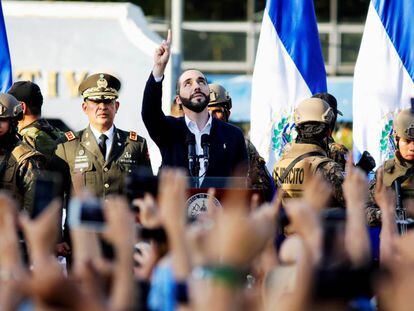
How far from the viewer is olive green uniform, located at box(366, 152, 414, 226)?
977cm

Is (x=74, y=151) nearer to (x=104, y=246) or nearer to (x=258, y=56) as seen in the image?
(x=104, y=246)

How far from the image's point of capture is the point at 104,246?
749 centimetres

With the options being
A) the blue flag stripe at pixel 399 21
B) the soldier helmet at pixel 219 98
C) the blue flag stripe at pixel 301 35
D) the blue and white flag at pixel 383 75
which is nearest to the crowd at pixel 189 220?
the soldier helmet at pixel 219 98

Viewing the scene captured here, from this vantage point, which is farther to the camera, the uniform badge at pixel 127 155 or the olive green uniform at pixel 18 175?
the uniform badge at pixel 127 155

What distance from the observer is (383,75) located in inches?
535

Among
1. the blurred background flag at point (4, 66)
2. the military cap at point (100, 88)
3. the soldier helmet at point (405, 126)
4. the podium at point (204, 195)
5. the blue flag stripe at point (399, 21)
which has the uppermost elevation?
the blue flag stripe at point (399, 21)

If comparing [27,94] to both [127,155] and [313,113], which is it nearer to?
[127,155]

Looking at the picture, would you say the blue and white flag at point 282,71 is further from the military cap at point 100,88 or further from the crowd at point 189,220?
the military cap at point 100,88

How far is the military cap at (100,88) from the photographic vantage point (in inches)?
399

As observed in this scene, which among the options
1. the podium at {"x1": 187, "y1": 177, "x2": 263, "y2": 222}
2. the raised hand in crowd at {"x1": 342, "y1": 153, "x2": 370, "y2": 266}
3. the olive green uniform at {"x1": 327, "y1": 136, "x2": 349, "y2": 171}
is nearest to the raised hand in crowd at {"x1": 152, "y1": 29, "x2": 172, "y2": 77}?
the podium at {"x1": 187, "y1": 177, "x2": 263, "y2": 222}

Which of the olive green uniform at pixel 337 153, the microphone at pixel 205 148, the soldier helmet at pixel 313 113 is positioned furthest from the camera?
the olive green uniform at pixel 337 153

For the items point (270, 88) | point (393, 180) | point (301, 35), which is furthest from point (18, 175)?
point (301, 35)

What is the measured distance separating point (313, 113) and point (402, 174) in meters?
0.86

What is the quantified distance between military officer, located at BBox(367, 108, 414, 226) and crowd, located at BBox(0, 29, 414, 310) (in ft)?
0.03
